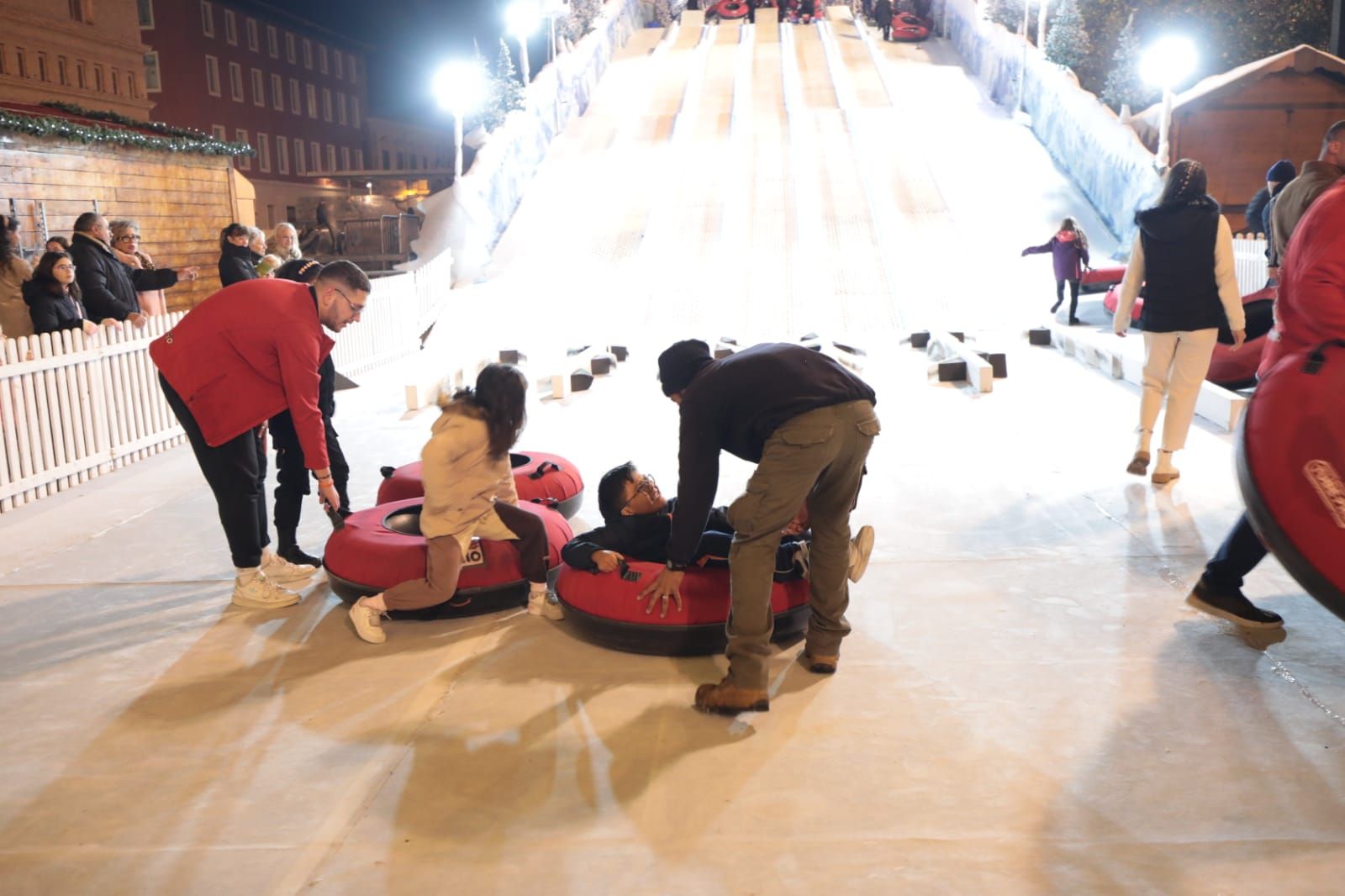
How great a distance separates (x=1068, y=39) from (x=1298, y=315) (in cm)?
2189

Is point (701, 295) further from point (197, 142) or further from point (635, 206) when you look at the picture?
point (197, 142)

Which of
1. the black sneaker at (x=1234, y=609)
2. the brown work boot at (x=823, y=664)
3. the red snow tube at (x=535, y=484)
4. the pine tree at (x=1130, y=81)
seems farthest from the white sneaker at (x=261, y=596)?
the pine tree at (x=1130, y=81)

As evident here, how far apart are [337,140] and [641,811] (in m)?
49.7

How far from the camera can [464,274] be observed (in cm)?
1836

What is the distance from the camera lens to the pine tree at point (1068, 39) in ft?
77.0

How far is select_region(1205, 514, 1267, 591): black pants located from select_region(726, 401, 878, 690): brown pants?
157cm

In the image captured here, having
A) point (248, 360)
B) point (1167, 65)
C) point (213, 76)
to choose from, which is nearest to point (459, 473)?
point (248, 360)

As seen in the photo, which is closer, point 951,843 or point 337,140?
point 951,843

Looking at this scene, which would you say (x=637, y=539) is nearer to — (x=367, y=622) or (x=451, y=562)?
(x=451, y=562)

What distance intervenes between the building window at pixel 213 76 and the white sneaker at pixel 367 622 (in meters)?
38.0

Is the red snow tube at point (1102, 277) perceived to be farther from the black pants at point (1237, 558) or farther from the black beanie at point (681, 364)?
the black beanie at point (681, 364)

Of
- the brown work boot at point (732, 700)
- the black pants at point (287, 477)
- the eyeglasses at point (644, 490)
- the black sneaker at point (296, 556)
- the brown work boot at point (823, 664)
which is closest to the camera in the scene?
the brown work boot at point (732, 700)

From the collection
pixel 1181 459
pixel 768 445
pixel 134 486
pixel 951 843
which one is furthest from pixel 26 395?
pixel 1181 459

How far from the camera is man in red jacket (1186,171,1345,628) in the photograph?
3.83 m
